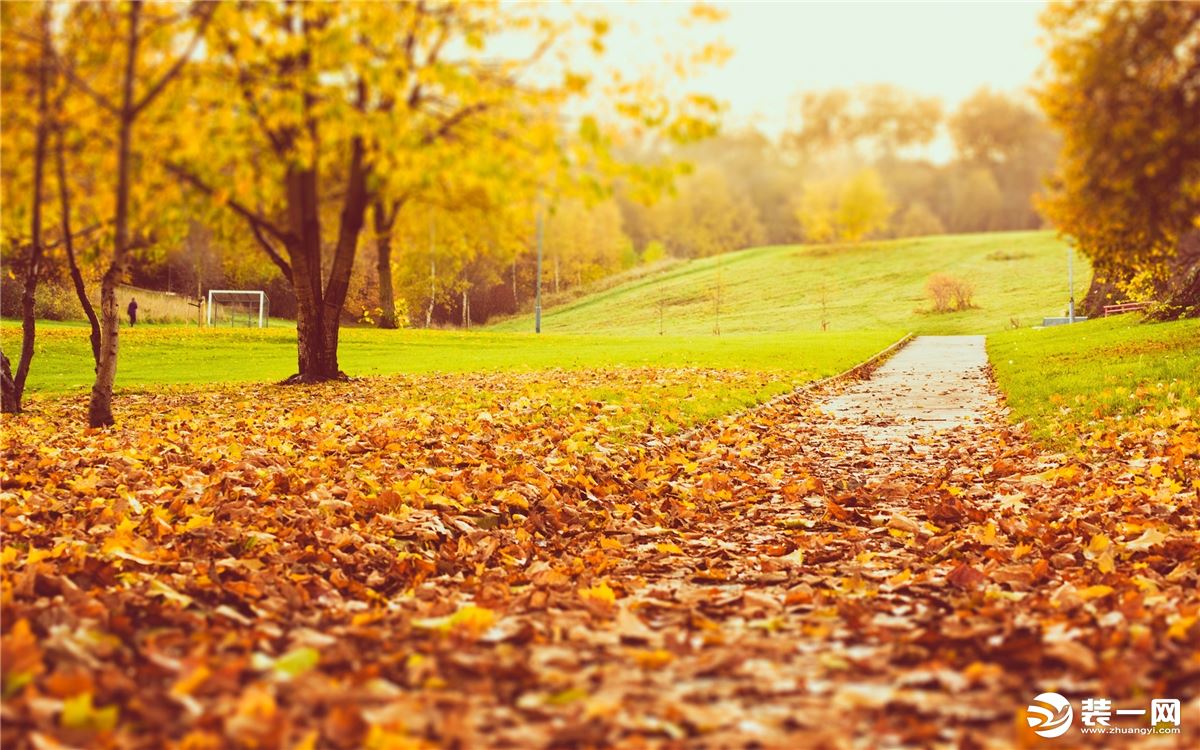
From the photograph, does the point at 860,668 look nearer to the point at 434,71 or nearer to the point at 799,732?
the point at 799,732

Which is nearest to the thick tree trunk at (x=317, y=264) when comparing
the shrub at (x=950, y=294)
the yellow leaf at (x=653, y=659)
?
the yellow leaf at (x=653, y=659)

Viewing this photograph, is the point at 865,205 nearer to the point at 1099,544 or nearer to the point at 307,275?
the point at 307,275

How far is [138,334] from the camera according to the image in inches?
1192

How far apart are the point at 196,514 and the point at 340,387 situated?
40.6ft

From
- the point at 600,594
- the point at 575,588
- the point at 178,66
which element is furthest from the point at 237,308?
the point at 600,594

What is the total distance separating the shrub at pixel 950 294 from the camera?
57.1 m

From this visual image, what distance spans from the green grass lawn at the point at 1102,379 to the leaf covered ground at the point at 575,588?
1.18m

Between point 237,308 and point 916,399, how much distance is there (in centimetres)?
4026

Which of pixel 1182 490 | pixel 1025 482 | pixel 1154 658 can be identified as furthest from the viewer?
pixel 1025 482

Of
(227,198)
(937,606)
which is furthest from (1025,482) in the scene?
(227,198)

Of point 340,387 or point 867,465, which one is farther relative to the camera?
point 340,387

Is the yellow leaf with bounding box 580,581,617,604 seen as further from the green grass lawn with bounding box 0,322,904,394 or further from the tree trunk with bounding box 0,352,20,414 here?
the green grass lawn with bounding box 0,322,904,394

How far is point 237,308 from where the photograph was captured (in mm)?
49156

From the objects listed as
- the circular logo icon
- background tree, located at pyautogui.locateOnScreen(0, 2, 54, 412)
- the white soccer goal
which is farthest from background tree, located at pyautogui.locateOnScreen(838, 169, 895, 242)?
the circular logo icon
